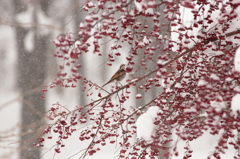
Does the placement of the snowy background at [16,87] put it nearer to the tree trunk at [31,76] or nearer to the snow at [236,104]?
the tree trunk at [31,76]

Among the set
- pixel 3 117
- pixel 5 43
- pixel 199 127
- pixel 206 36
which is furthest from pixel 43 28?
pixel 199 127

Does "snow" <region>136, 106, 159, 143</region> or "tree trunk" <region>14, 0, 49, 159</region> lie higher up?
"tree trunk" <region>14, 0, 49, 159</region>

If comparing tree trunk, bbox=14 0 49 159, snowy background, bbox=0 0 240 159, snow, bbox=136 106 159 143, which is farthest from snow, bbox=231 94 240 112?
tree trunk, bbox=14 0 49 159

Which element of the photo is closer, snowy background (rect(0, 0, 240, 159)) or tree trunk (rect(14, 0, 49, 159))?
tree trunk (rect(14, 0, 49, 159))

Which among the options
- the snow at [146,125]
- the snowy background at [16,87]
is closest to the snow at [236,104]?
the snow at [146,125]

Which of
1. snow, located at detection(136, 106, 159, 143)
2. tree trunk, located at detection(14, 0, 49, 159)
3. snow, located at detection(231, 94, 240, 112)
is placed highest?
tree trunk, located at detection(14, 0, 49, 159)

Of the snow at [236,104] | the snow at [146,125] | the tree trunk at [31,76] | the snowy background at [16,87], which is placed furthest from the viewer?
the snowy background at [16,87]

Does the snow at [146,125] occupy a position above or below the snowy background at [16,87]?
below

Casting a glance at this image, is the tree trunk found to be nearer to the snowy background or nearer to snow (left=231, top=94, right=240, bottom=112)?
the snowy background

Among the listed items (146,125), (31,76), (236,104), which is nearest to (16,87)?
(31,76)

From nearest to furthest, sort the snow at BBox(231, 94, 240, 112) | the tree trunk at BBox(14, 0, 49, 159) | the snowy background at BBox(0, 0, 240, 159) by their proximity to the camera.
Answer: the snow at BBox(231, 94, 240, 112)
the tree trunk at BBox(14, 0, 49, 159)
the snowy background at BBox(0, 0, 240, 159)

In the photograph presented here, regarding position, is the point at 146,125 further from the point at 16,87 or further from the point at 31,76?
the point at 16,87

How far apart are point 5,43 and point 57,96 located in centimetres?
102

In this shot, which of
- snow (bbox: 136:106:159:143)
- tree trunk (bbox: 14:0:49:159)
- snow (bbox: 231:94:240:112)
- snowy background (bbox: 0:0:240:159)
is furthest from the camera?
snowy background (bbox: 0:0:240:159)
